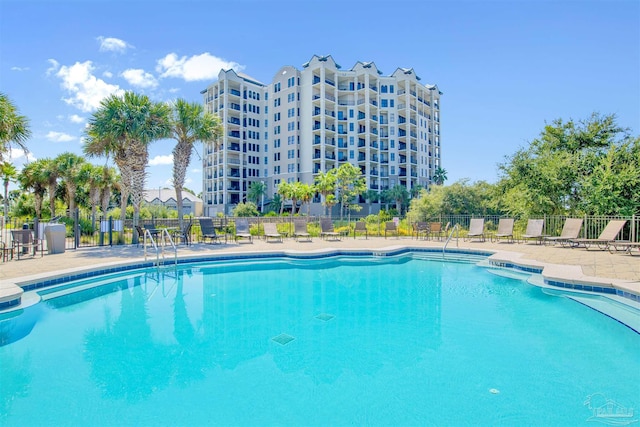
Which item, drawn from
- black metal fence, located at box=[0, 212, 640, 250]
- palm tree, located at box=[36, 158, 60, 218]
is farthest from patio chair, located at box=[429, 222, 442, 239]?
palm tree, located at box=[36, 158, 60, 218]

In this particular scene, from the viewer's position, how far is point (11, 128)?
9.74 meters

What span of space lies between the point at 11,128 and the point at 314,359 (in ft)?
36.7

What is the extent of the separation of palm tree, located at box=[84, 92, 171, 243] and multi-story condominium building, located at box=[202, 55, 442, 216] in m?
34.3

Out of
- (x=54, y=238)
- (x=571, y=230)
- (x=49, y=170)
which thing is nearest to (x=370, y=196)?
(x=571, y=230)

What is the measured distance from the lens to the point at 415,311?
638 cm

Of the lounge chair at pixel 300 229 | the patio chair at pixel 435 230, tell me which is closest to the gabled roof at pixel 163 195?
the lounge chair at pixel 300 229

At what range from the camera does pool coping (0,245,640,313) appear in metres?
6.28

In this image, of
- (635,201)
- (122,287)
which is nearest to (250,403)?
(122,287)

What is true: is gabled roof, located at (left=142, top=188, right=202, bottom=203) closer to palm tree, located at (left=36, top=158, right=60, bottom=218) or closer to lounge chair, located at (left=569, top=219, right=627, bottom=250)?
palm tree, located at (left=36, top=158, right=60, bottom=218)

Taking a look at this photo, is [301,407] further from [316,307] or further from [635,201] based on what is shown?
[635,201]

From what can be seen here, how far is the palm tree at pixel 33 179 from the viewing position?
22.3 m

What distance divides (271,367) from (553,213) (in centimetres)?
1698

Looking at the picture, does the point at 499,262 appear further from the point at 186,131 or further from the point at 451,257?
the point at 186,131

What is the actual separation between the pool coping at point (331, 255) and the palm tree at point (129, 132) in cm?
534
